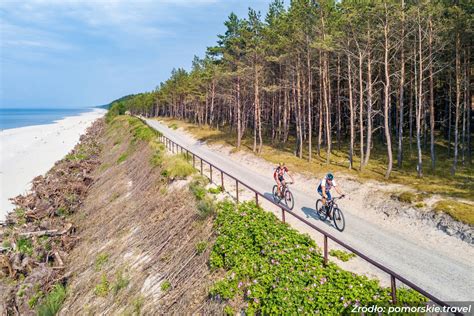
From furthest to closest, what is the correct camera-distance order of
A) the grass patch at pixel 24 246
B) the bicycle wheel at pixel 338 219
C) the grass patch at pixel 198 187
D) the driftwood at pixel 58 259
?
the grass patch at pixel 24 246
the grass patch at pixel 198 187
the driftwood at pixel 58 259
the bicycle wheel at pixel 338 219

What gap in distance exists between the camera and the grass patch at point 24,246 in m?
14.2

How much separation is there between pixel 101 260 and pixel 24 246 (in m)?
5.69

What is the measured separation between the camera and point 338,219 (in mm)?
11523

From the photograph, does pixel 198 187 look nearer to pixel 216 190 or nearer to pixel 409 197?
pixel 216 190

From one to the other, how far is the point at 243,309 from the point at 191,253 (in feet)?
12.2

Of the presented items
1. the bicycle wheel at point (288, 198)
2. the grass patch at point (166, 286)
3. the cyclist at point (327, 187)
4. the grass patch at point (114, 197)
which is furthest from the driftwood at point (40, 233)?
the cyclist at point (327, 187)

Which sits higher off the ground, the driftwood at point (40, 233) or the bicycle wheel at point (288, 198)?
the bicycle wheel at point (288, 198)

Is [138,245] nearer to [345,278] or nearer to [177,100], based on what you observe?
[345,278]

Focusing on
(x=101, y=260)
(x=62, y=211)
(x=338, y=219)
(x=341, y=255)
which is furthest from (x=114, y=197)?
(x=341, y=255)

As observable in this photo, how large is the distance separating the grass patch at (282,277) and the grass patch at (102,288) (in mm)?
4597

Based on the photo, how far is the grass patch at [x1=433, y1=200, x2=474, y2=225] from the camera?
11.2 meters

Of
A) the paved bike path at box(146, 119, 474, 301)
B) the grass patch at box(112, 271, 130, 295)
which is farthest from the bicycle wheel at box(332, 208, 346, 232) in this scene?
the grass patch at box(112, 271, 130, 295)

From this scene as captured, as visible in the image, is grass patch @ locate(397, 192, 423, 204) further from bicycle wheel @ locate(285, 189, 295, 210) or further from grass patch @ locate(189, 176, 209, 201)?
grass patch @ locate(189, 176, 209, 201)

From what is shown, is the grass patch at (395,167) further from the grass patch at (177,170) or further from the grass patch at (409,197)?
the grass patch at (177,170)
